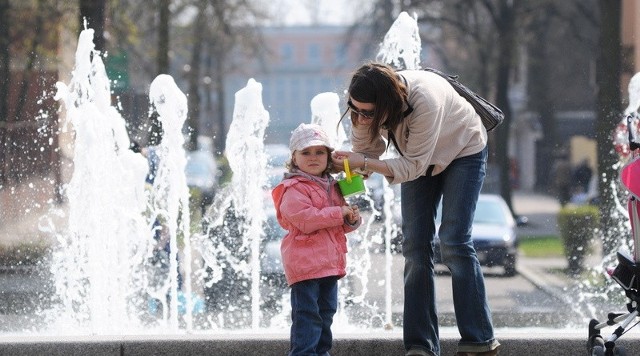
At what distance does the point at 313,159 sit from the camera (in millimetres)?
4883

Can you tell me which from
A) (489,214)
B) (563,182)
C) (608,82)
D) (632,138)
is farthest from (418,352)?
(563,182)

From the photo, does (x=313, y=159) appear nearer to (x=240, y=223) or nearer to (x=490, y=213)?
(x=240, y=223)

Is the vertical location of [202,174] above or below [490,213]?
above

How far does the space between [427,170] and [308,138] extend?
0.48m

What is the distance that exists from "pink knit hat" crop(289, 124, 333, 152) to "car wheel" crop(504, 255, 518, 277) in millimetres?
9221

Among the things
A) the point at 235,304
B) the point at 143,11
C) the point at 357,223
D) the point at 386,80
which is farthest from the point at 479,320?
the point at 143,11

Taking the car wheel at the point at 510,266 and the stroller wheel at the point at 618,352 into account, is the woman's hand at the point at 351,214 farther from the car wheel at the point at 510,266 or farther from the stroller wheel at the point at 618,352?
the car wheel at the point at 510,266

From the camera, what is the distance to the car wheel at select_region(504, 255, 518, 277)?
13945 mm

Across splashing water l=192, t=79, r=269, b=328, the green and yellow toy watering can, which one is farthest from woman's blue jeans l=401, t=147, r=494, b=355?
splashing water l=192, t=79, r=269, b=328

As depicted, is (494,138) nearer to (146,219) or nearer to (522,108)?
(522,108)

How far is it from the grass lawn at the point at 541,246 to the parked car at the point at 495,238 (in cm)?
224

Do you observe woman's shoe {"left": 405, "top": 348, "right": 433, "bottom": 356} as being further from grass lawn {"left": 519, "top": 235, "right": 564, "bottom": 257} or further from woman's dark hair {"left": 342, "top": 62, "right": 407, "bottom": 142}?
grass lawn {"left": 519, "top": 235, "right": 564, "bottom": 257}

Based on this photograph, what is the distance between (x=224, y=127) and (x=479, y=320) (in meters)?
25.1

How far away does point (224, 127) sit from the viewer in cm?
2969
